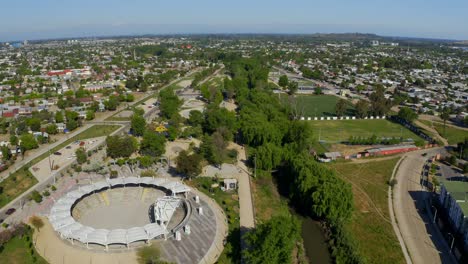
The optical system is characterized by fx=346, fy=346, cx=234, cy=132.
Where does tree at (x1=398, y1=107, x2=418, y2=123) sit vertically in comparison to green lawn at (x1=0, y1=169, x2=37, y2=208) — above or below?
above

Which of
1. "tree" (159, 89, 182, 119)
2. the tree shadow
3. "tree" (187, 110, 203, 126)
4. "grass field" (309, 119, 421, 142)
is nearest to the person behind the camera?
the tree shadow

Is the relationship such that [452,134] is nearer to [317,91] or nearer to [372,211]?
[372,211]

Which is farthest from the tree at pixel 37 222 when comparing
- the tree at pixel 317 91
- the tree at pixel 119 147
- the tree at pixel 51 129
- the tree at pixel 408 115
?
the tree at pixel 317 91

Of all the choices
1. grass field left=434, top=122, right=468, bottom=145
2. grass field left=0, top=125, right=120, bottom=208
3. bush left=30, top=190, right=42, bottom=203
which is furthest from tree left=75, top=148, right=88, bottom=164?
grass field left=434, top=122, right=468, bottom=145

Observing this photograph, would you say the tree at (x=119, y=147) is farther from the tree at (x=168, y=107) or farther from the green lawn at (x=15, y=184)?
the tree at (x=168, y=107)

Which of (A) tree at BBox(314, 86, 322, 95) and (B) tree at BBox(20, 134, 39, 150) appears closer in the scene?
(B) tree at BBox(20, 134, 39, 150)

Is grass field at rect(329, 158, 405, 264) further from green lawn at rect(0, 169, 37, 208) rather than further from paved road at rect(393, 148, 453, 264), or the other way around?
green lawn at rect(0, 169, 37, 208)

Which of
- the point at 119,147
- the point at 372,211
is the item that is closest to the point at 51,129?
the point at 119,147
